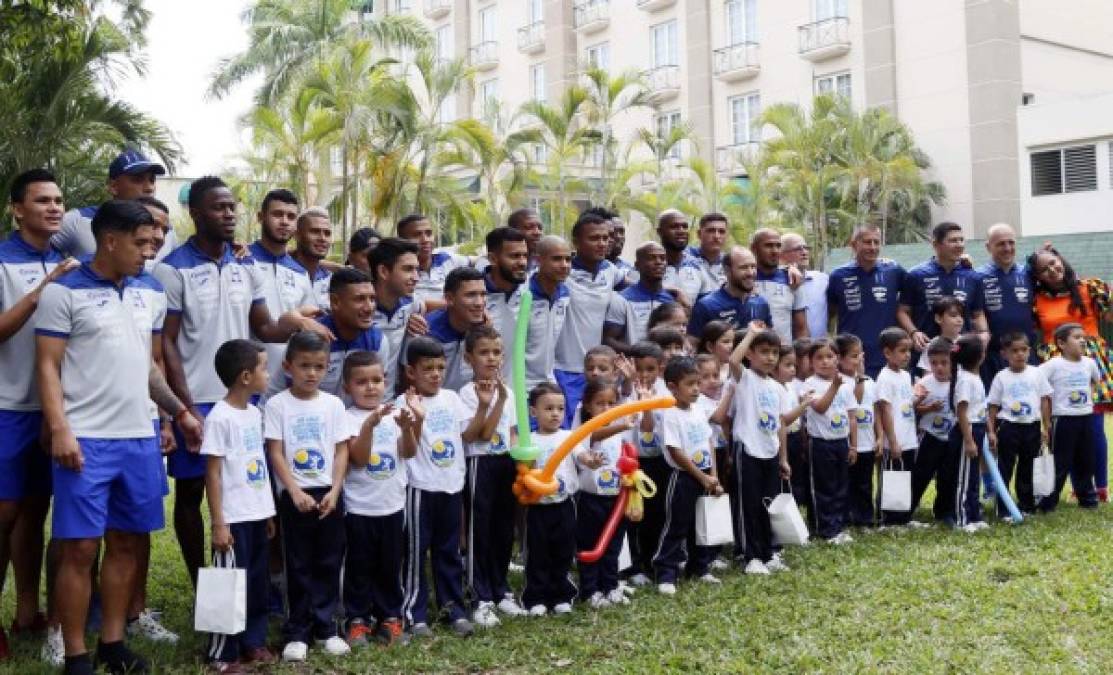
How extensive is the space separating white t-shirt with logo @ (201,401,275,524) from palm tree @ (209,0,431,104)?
2179 cm

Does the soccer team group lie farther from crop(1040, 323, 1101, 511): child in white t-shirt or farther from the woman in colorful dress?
the woman in colorful dress

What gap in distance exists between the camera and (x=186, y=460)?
562cm

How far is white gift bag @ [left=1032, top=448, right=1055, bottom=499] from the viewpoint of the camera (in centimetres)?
834

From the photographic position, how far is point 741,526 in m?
6.89

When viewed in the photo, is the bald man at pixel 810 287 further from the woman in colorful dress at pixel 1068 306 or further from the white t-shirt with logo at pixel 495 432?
the white t-shirt with logo at pixel 495 432

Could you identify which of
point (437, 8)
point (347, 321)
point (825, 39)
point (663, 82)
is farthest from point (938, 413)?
point (437, 8)

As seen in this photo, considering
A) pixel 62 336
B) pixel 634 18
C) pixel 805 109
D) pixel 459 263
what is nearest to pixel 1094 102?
pixel 805 109

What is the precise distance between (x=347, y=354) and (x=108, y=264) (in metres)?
1.33

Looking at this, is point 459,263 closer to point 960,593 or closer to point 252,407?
point 252,407

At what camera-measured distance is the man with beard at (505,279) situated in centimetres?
658

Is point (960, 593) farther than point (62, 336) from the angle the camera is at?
Yes

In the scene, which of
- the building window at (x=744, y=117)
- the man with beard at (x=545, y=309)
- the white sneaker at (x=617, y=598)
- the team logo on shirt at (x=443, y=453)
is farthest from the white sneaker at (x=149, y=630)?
the building window at (x=744, y=117)

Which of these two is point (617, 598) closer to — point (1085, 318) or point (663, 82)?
point (1085, 318)

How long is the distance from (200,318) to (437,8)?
1489 inches
